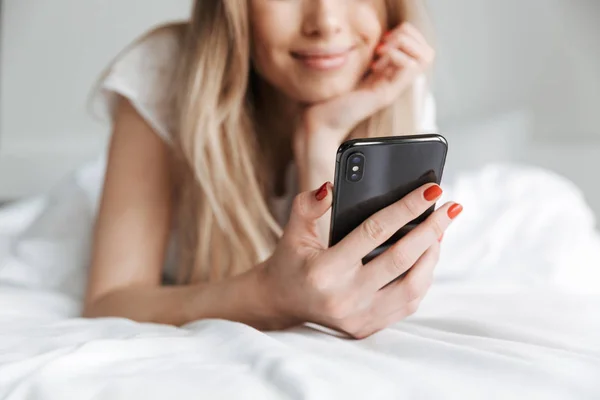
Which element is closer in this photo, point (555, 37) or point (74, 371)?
point (74, 371)

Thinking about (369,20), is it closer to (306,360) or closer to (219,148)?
(219,148)

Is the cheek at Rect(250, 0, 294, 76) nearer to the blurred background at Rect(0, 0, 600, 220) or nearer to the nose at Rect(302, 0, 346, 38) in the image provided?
the nose at Rect(302, 0, 346, 38)

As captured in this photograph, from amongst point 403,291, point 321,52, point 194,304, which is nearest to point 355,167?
point 403,291

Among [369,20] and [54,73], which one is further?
[54,73]

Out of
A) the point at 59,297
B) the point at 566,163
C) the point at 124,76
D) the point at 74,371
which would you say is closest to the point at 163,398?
the point at 74,371

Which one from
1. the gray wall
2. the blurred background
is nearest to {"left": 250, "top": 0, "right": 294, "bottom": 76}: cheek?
the blurred background

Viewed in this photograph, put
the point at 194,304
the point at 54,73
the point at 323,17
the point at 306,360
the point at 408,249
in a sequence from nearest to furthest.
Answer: the point at 306,360
the point at 408,249
the point at 194,304
the point at 323,17
the point at 54,73

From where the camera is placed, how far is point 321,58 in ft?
3.55

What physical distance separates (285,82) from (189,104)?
15 cm

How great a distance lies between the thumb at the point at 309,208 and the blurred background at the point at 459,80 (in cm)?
125

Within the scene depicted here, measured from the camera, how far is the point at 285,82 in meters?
1.14

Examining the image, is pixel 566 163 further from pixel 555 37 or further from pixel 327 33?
pixel 327 33

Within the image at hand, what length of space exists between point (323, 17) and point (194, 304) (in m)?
0.45

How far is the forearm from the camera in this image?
2.73 ft
